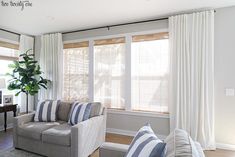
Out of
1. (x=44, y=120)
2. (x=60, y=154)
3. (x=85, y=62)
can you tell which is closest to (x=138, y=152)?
(x=60, y=154)

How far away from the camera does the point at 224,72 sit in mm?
3084

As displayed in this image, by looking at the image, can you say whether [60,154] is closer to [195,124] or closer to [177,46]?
[195,124]

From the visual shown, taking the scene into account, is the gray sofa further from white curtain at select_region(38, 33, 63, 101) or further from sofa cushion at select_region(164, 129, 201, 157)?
sofa cushion at select_region(164, 129, 201, 157)

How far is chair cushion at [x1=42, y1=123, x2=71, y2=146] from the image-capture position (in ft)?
8.17

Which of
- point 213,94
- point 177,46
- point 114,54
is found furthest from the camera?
point 114,54

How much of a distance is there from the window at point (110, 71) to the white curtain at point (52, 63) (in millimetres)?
1048

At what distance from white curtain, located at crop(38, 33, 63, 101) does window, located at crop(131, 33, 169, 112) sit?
2.02 metres

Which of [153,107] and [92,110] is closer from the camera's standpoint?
[92,110]

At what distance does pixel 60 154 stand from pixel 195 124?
2.42 meters

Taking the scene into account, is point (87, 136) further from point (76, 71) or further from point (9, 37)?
point (9, 37)

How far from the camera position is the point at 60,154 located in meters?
2.55

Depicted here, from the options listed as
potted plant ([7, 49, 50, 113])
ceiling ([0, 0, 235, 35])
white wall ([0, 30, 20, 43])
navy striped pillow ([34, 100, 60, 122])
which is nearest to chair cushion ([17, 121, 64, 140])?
navy striped pillow ([34, 100, 60, 122])

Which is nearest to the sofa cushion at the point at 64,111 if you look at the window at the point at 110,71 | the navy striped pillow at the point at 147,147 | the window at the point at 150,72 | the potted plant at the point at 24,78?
the window at the point at 110,71

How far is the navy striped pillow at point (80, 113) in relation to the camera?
2.90 m
